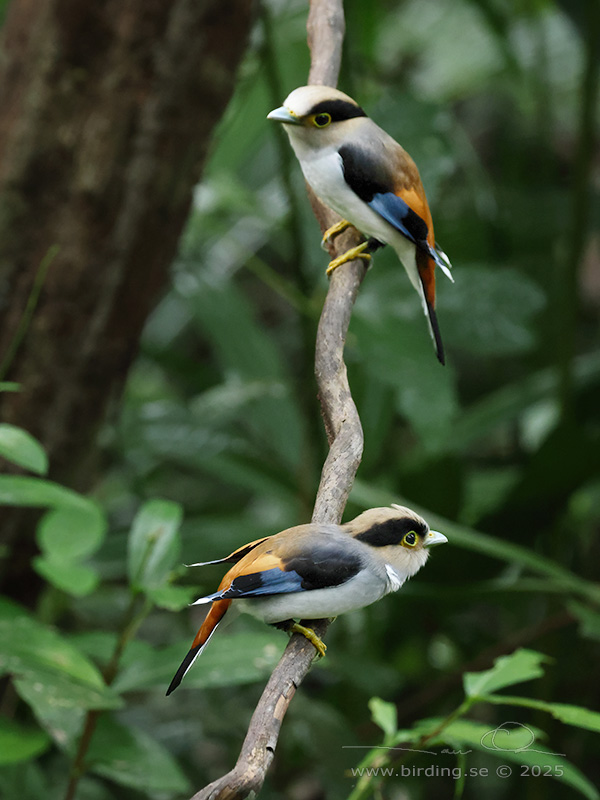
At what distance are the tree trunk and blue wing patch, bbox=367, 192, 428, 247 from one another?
945mm

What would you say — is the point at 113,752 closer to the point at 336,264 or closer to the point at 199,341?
the point at 336,264

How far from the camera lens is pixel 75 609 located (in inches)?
90.6

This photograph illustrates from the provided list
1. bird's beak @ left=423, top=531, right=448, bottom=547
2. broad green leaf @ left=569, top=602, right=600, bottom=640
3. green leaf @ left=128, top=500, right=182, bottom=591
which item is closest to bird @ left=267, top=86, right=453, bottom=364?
bird's beak @ left=423, top=531, right=448, bottom=547

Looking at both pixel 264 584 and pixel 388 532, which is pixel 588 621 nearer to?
Answer: pixel 388 532

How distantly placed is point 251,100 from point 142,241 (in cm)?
92

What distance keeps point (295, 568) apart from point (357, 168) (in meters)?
0.60

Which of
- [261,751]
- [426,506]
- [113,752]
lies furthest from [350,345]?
[261,751]

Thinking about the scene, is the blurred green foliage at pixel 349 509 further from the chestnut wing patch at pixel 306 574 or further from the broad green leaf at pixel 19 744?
the chestnut wing patch at pixel 306 574

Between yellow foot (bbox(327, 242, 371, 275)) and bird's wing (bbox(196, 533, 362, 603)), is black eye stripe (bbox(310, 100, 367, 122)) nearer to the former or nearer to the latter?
yellow foot (bbox(327, 242, 371, 275))

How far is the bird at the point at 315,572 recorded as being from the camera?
32.0 inches

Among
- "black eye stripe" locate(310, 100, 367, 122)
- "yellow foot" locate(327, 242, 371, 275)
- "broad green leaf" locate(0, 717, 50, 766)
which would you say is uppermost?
"black eye stripe" locate(310, 100, 367, 122)

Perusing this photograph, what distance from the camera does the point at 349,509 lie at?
224 cm

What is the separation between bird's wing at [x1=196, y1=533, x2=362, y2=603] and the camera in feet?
2.65

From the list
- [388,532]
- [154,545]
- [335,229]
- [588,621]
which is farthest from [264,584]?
[588,621]
